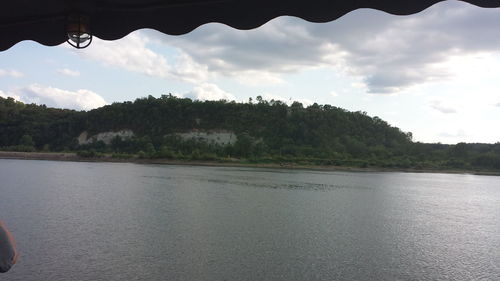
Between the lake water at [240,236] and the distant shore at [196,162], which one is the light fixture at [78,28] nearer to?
the lake water at [240,236]

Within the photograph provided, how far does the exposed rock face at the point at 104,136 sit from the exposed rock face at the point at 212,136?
6099 mm

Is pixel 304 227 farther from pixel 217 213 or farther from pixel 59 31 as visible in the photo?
pixel 59 31

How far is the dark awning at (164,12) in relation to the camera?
73.1 inches

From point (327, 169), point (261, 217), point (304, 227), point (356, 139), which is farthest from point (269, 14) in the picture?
point (356, 139)

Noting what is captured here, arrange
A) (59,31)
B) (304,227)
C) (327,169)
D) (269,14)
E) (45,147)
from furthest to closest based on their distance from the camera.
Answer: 1. (45,147)
2. (327,169)
3. (304,227)
4. (59,31)
5. (269,14)

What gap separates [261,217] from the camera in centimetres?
1157

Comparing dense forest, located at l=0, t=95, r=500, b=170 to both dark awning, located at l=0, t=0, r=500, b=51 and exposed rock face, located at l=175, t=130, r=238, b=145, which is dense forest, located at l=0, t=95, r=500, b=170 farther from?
dark awning, located at l=0, t=0, r=500, b=51

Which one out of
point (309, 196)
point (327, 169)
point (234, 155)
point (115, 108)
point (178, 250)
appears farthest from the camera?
point (115, 108)

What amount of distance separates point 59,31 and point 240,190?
51.4 feet

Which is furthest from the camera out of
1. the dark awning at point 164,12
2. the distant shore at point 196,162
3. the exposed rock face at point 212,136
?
the exposed rock face at point 212,136

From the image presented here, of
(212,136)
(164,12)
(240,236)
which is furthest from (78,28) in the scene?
(212,136)


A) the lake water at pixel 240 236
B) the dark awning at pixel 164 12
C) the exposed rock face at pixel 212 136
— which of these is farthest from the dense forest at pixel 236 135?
the dark awning at pixel 164 12

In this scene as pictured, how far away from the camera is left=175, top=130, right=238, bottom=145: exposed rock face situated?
50.2 meters

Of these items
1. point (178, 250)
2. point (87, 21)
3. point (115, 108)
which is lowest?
point (178, 250)
